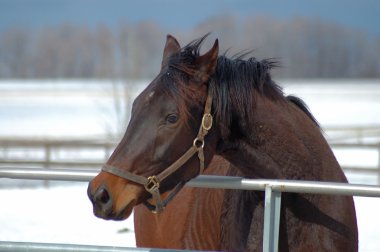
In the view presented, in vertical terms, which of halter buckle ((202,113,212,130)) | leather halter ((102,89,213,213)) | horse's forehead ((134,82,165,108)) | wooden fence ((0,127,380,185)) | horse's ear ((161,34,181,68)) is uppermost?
horse's ear ((161,34,181,68))

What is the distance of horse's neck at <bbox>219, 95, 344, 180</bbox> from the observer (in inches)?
128

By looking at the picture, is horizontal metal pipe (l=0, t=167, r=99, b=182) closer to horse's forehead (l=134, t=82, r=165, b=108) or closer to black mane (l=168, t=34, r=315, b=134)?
horse's forehead (l=134, t=82, r=165, b=108)

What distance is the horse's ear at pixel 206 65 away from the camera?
3.15 m

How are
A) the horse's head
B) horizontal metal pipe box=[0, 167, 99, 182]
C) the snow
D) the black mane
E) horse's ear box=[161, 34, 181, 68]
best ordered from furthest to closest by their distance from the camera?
the snow → horse's ear box=[161, 34, 181, 68] → horizontal metal pipe box=[0, 167, 99, 182] → the black mane → the horse's head

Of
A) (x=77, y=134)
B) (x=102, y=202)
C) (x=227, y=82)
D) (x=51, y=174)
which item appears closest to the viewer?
(x=102, y=202)

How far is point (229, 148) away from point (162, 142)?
405 millimetres

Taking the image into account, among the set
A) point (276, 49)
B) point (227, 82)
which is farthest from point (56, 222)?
point (276, 49)

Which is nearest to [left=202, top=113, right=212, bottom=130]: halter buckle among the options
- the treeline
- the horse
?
the horse

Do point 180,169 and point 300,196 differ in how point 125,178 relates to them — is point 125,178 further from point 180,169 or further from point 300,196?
point 300,196

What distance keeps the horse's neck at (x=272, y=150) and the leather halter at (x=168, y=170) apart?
0.18 m

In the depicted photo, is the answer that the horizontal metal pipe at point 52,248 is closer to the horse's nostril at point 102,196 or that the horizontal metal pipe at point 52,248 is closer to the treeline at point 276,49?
the horse's nostril at point 102,196

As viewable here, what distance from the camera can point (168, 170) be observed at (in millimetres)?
2998

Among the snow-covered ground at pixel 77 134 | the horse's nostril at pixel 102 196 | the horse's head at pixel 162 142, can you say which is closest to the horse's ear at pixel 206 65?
the horse's head at pixel 162 142

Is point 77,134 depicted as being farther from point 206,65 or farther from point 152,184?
point 152,184
